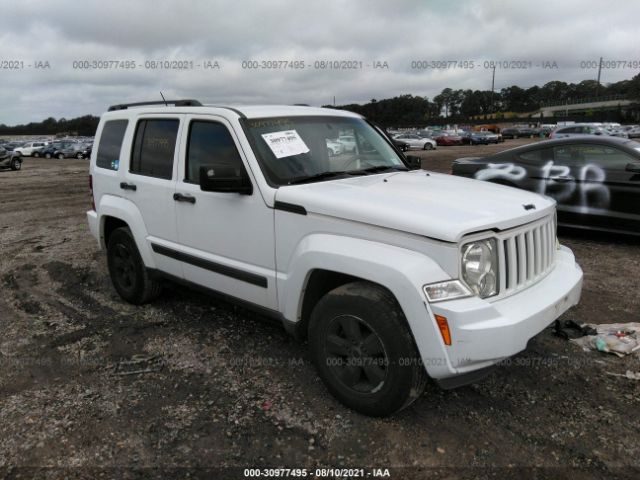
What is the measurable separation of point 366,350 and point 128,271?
3.06m

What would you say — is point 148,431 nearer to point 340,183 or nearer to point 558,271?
point 340,183

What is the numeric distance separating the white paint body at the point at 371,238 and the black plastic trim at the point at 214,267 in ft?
0.11

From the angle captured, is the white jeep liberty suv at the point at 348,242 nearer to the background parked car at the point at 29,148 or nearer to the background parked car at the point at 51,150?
the background parked car at the point at 51,150

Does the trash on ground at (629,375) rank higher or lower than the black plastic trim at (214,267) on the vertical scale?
lower

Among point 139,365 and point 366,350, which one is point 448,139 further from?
point 366,350

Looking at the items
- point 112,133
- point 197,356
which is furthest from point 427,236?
point 112,133

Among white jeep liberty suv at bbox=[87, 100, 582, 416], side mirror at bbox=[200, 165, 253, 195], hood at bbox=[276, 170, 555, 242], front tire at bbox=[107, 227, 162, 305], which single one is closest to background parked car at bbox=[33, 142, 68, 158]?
front tire at bbox=[107, 227, 162, 305]

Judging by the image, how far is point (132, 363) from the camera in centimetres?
393

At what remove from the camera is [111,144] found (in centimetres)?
509

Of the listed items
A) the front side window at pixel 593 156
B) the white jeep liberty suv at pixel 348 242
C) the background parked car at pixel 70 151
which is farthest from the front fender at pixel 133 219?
the background parked car at pixel 70 151

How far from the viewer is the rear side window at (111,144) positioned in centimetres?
493

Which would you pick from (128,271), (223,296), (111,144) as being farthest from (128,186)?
(223,296)

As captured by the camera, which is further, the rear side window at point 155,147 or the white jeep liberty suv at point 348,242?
the rear side window at point 155,147

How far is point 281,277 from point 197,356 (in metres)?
1.13
